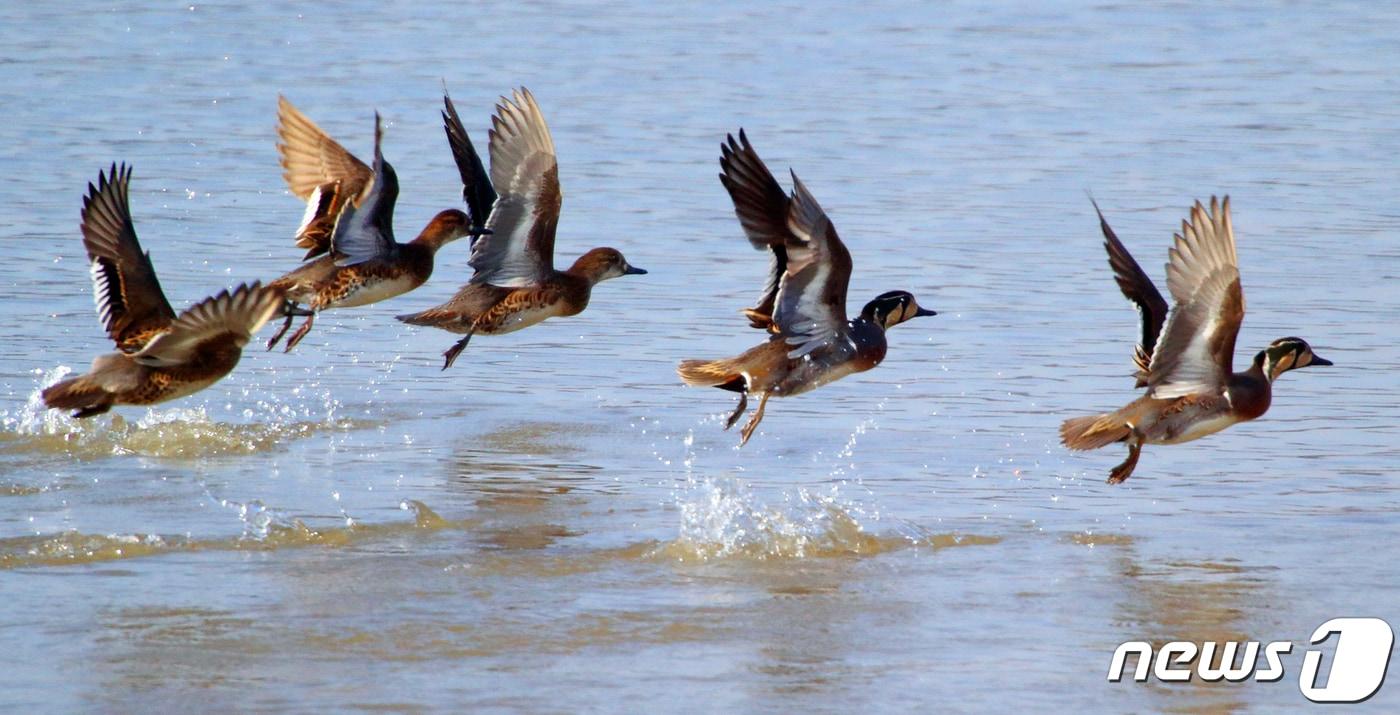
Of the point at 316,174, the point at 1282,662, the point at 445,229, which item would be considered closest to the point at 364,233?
the point at 445,229

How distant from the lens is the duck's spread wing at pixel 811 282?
805 centimetres

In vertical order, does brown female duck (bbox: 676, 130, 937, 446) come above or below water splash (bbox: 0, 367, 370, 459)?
above

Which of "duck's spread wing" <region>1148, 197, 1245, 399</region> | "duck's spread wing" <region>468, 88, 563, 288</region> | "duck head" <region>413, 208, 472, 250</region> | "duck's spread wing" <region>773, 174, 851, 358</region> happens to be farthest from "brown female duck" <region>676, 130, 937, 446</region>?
"duck head" <region>413, 208, 472, 250</region>

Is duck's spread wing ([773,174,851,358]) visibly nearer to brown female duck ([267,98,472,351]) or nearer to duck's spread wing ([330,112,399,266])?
brown female duck ([267,98,472,351])

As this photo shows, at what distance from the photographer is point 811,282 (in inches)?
330

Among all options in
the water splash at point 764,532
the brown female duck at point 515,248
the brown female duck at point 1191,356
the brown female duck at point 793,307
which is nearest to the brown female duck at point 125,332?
the water splash at point 764,532

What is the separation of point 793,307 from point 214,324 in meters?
2.32

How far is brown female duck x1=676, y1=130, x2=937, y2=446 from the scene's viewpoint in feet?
26.8

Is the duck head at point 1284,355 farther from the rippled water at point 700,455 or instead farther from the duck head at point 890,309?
the duck head at point 890,309

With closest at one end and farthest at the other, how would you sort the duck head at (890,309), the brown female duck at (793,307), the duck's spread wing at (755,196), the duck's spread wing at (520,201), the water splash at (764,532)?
1. the water splash at (764,532)
2. the brown female duck at (793,307)
3. the duck's spread wing at (755,196)
4. the duck head at (890,309)
5. the duck's spread wing at (520,201)

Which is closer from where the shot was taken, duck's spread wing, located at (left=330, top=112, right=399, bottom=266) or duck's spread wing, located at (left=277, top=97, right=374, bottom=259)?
duck's spread wing, located at (left=330, top=112, right=399, bottom=266)

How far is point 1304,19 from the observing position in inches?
1061

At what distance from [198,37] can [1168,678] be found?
21.1m

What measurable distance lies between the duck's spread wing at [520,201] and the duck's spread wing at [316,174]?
832mm
